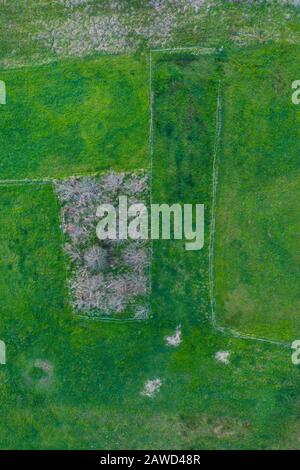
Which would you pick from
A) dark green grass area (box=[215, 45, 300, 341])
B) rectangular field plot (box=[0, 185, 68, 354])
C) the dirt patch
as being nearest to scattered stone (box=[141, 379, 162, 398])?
dark green grass area (box=[215, 45, 300, 341])

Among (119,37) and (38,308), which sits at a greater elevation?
(119,37)

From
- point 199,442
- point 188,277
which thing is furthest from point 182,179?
point 199,442

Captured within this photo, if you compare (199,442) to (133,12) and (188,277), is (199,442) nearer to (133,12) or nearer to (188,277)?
(188,277)

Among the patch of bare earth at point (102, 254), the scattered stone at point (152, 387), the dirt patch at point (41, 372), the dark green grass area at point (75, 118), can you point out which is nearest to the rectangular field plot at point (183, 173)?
the patch of bare earth at point (102, 254)

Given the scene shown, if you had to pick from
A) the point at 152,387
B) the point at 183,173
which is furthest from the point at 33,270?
the point at 183,173

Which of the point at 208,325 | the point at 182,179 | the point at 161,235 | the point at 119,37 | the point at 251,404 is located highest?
the point at 119,37

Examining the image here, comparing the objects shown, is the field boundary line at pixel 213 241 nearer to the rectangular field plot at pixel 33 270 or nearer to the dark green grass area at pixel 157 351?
the dark green grass area at pixel 157 351
